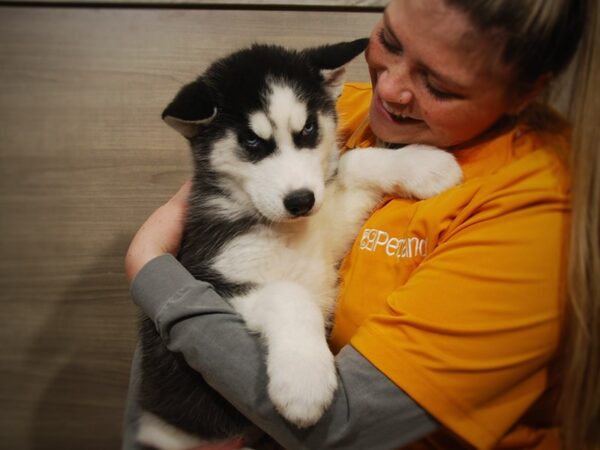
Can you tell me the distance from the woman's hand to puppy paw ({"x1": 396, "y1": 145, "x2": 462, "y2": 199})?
2.34 ft

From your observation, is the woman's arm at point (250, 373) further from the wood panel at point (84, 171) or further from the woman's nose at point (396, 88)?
the wood panel at point (84, 171)

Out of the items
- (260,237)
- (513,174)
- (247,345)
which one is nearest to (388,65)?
(513,174)

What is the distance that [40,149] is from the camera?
7.27 ft

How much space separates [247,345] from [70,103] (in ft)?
5.36

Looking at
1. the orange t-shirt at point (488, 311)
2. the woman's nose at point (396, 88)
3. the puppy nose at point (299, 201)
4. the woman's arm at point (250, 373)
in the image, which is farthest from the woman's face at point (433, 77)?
the woman's arm at point (250, 373)

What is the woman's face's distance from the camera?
1.09 m

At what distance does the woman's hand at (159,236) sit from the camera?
54.1 inches

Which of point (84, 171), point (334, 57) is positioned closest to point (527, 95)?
point (334, 57)

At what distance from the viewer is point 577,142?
1.02 metres

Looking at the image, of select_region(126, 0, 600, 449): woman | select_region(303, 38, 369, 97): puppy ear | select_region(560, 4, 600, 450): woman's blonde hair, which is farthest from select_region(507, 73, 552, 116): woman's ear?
select_region(303, 38, 369, 97): puppy ear

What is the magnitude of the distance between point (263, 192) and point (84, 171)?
131 centimetres

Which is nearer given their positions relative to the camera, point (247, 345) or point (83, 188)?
point (247, 345)

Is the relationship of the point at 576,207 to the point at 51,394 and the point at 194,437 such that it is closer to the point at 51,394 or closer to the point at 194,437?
the point at 194,437

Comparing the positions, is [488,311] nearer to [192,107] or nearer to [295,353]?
[295,353]
